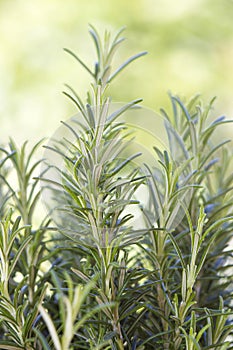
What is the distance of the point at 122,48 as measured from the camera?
2.97 meters

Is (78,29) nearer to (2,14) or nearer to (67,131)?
(2,14)

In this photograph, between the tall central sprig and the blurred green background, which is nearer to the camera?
the tall central sprig

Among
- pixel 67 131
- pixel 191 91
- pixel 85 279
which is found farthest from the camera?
pixel 191 91

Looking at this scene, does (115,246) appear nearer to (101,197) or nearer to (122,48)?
(101,197)

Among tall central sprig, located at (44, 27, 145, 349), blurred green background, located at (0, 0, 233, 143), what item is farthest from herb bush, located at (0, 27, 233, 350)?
blurred green background, located at (0, 0, 233, 143)

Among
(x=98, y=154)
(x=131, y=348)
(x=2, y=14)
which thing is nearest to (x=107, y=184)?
(x=98, y=154)

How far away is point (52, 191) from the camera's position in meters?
0.61

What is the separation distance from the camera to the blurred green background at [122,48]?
2.88 meters

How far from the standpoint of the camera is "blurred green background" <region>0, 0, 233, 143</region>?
2875mm

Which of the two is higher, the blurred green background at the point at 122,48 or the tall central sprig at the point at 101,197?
the blurred green background at the point at 122,48

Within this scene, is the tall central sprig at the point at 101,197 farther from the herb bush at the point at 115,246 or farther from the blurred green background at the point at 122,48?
the blurred green background at the point at 122,48

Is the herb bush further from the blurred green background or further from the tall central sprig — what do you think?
the blurred green background

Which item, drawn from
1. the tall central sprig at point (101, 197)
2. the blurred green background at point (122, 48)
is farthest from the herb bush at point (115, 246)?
→ the blurred green background at point (122, 48)

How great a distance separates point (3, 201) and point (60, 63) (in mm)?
2464
